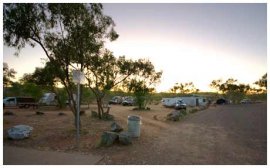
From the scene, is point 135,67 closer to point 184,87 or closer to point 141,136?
point 141,136

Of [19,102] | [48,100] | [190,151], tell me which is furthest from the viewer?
[48,100]

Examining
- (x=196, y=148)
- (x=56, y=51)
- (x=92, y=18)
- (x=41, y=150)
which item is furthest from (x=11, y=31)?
(x=196, y=148)

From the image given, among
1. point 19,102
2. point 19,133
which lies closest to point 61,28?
point 19,133

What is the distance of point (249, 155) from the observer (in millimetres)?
7441

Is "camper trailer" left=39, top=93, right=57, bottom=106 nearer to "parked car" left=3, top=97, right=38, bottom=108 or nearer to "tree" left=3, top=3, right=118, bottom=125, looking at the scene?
"parked car" left=3, top=97, right=38, bottom=108

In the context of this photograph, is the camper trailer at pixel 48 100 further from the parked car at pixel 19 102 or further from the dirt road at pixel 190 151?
the dirt road at pixel 190 151

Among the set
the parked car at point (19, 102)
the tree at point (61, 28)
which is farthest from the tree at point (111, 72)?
the parked car at point (19, 102)

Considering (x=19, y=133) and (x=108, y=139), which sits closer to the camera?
(x=108, y=139)

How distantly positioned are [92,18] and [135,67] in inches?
357

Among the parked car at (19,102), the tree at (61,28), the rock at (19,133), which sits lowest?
the parked car at (19,102)

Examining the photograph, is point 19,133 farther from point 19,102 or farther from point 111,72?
point 19,102

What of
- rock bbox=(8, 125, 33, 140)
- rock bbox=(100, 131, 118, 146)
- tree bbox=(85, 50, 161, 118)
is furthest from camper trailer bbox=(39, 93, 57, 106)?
rock bbox=(100, 131, 118, 146)

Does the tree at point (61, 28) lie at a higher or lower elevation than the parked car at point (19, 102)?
higher

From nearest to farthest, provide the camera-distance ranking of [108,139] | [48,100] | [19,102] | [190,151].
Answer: [190,151]
[108,139]
[19,102]
[48,100]
